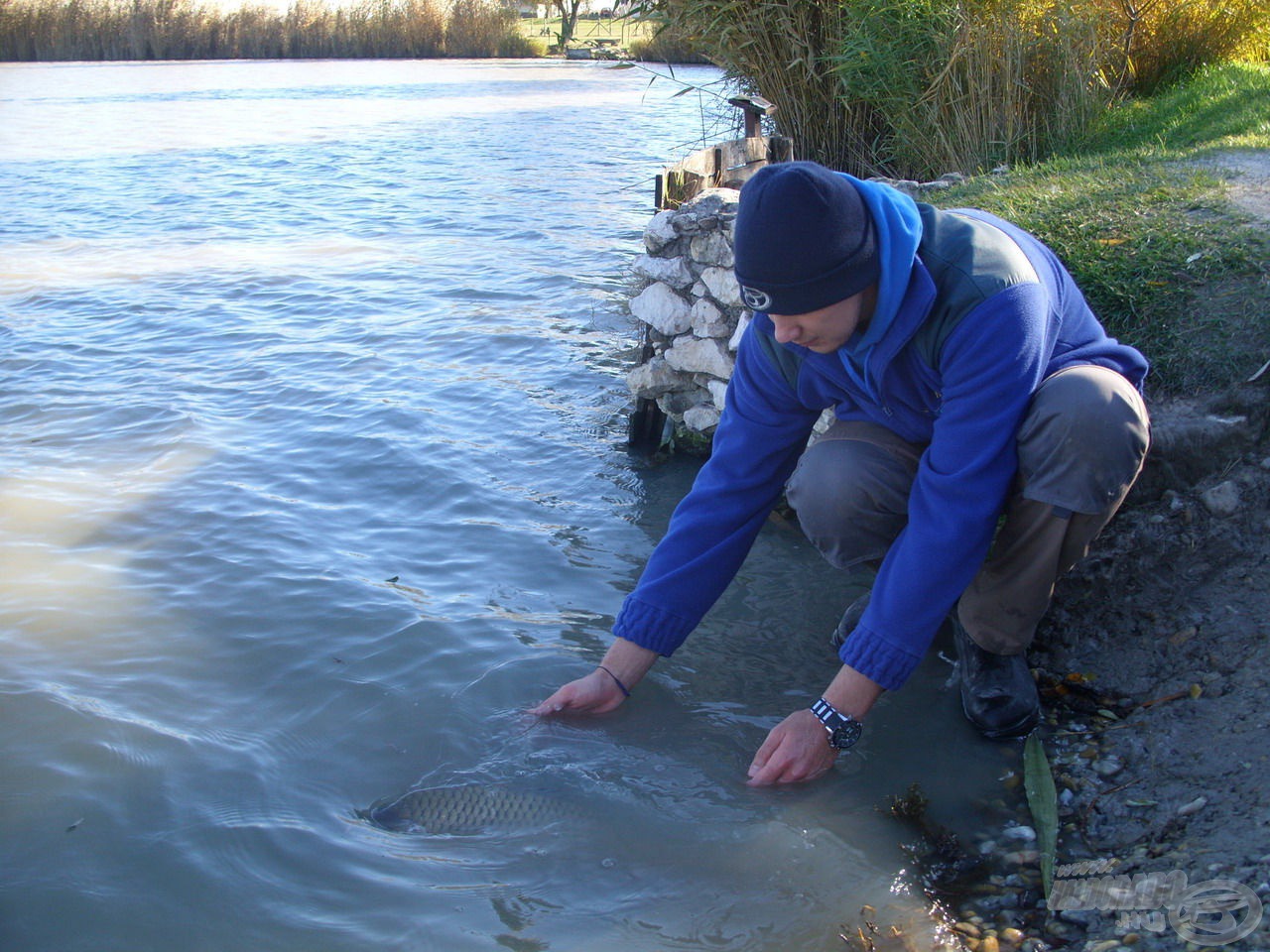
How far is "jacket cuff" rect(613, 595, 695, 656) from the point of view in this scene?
2668 mm

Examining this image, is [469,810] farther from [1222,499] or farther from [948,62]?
[948,62]

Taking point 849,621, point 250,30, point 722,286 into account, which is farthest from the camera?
point 250,30

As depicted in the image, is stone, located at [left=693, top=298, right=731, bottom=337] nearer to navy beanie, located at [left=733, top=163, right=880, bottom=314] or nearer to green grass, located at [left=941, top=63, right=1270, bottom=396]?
green grass, located at [left=941, top=63, right=1270, bottom=396]

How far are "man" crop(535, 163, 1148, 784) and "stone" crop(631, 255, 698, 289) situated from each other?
2108 mm

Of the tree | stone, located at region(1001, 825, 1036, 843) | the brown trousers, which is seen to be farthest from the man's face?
the tree

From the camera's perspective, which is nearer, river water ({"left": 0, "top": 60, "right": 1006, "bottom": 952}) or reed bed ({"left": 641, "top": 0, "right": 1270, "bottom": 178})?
river water ({"left": 0, "top": 60, "right": 1006, "bottom": 952})

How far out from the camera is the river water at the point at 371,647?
2.32 metres

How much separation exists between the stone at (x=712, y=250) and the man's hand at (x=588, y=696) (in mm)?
2267

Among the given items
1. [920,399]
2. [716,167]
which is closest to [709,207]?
[716,167]

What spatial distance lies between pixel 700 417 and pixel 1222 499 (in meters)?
2.24

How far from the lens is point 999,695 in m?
2.69

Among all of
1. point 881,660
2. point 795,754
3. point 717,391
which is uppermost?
point 717,391

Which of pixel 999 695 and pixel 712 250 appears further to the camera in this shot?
pixel 712 250

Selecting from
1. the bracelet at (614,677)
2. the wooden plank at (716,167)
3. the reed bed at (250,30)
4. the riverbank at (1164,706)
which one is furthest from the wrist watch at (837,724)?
the reed bed at (250,30)
